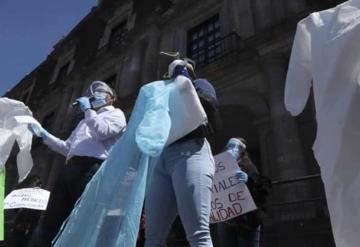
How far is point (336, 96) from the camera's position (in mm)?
2004

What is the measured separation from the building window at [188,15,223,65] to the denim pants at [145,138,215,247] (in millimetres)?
9515

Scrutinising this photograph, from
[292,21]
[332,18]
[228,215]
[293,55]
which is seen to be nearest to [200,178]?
[293,55]

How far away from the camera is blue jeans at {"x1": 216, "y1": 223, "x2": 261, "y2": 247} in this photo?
3706mm

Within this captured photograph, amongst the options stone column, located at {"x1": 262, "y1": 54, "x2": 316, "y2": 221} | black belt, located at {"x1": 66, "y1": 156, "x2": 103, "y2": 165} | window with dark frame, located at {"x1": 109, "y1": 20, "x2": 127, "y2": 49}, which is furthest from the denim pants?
window with dark frame, located at {"x1": 109, "y1": 20, "x2": 127, "y2": 49}

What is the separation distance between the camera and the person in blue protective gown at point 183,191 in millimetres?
2089

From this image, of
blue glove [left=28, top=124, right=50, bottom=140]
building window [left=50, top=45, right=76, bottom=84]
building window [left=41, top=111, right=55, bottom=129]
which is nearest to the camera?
blue glove [left=28, top=124, right=50, bottom=140]

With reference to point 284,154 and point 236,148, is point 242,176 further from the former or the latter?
point 284,154

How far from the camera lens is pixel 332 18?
2273 millimetres

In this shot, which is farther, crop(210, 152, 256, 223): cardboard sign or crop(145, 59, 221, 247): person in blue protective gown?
crop(210, 152, 256, 223): cardboard sign

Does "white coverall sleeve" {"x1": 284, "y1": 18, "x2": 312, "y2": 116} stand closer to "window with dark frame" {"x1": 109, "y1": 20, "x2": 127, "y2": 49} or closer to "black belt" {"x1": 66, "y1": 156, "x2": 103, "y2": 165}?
"black belt" {"x1": 66, "y1": 156, "x2": 103, "y2": 165}

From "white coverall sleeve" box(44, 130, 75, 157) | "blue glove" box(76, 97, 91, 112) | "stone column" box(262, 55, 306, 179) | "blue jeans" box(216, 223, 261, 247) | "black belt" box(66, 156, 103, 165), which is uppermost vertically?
"stone column" box(262, 55, 306, 179)

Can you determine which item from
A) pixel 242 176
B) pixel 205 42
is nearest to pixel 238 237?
pixel 242 176

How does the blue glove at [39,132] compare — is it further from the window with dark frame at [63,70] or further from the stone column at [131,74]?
the window with dark frame at [63,70]

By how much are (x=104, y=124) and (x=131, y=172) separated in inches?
41.6
